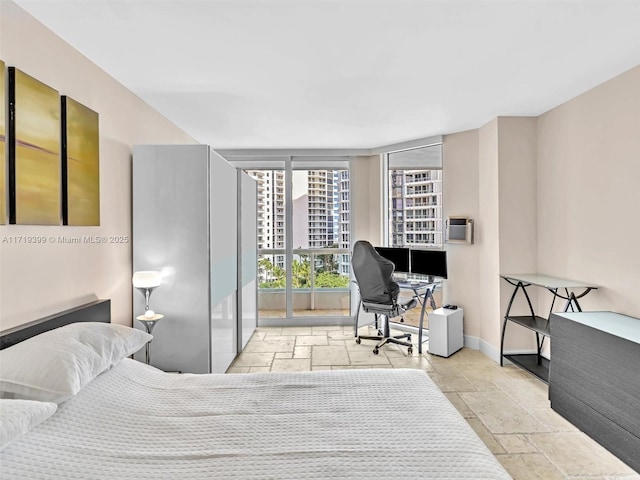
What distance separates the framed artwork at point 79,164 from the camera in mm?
2168

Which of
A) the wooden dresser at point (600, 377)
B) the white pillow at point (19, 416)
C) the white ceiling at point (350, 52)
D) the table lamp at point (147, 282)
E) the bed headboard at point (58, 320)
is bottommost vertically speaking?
the wooden dresser at point (600, 377)

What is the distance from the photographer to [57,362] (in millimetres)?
1452

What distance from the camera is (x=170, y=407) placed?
164 centimetres

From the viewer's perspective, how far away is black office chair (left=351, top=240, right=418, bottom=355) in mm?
4023

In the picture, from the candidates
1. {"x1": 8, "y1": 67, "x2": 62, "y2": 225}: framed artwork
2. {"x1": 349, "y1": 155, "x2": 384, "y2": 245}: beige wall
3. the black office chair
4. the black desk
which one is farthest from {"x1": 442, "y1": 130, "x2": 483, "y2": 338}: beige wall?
{"x1": 8, "y1": 67, "x2": 62, "y2": 225}: framed artwork

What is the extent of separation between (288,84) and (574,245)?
2.84 m

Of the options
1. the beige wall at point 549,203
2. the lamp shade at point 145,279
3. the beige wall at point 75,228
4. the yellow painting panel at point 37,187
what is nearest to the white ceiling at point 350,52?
the beige wall at point 75,228

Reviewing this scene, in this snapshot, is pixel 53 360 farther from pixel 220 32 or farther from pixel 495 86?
pixel 495 86

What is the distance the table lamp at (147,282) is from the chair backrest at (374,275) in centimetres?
218

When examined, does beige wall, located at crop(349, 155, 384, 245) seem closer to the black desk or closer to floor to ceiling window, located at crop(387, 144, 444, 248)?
floor to ceiling window, located at crop(387, 144, 444, 248)

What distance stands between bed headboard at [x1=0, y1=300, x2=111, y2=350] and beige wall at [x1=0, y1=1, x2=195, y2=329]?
68mm

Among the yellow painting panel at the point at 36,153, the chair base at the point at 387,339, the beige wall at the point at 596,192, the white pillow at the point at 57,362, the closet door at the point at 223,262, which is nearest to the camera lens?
the white pillow at the point at 57,362

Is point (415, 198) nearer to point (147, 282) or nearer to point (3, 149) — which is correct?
point (147, 282)

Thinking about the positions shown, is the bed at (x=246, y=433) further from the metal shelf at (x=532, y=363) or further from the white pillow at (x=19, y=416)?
the metal shelf at (x=532, y=363)
